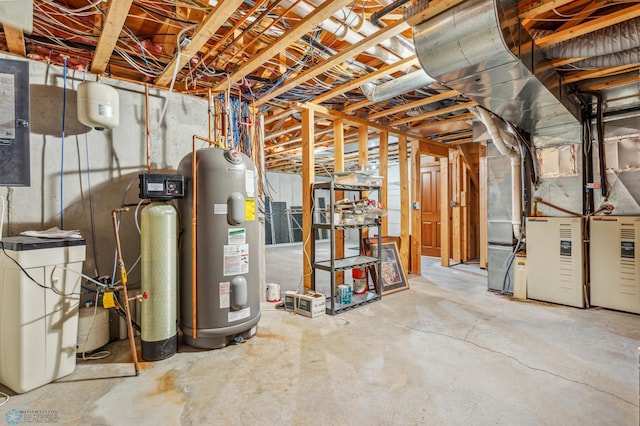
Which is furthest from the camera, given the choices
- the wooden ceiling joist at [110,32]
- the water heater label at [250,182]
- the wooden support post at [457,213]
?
the wooden support post at [457,213]

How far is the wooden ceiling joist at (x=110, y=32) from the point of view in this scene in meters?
1.79

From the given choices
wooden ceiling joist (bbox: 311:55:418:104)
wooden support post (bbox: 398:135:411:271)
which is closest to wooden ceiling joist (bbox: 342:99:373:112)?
wooden ceiling joist (bbox: 311:55:418:104)

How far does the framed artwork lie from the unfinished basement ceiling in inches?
75.3

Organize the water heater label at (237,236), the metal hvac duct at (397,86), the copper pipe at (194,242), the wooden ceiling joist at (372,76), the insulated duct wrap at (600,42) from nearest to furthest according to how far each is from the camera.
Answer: the insulated duct wrap at (600,42)
the copper pipe at (194,242)
the water heater label at (237,236)
the wooden ceiling joist at (372,76)
the metal hvac duct at (397,86)

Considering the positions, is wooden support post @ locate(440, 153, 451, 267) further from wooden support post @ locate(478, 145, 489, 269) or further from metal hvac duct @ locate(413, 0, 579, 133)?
metal hvac duct @ locate(413, 0, 579, 133)

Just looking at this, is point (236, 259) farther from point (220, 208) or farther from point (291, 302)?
point (291, 302)

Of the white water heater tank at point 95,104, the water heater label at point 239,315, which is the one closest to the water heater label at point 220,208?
the water heater label at point 239,315

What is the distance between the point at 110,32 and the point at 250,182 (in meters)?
1.34

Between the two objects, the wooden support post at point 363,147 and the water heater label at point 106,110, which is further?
the wooden support post at point 363,147

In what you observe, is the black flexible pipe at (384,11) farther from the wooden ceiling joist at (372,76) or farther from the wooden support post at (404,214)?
the wooden support post at (404,214)

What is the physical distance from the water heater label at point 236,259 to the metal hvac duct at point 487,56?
1.92 metres

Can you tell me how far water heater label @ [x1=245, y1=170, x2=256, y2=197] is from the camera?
2578mm

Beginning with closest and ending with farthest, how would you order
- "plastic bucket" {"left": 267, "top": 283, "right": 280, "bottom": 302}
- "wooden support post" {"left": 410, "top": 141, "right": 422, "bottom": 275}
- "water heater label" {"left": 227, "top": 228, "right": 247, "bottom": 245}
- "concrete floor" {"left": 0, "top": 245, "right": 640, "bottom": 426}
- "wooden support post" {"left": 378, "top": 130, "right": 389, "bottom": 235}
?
"concrete floor" {"left": 0, "top": 245, "right": 640, "bottom": 426}
"water heater label" {"left": 227, "top": 228, "right": 247, "bottom": 245}
"plastic bucket" {"left": 267, "top": 283, "right": 280, "bottom": 302}
"wooden support post" {"left": 378, "top": 130, "right": 389, "bottom": 235}
"wooden support post" {"left": 410, "top": 141, "right": 422, "bottom": 275}

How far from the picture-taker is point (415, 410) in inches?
67.6
